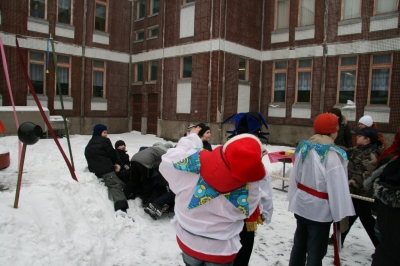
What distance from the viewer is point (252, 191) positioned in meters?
1.97

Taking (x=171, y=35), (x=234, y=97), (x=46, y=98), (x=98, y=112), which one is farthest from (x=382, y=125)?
(x=46, y=98)

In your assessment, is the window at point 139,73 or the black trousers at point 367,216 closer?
the black trousers at point 367,216

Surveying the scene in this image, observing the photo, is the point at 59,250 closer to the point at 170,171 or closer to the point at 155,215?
the point at 155,215

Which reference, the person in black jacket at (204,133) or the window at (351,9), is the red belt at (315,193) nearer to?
the person in black jacket at (204,133)

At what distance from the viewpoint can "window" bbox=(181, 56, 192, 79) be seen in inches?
587

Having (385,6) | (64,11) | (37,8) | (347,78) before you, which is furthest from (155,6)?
(385,6)

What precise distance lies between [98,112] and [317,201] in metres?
15.5

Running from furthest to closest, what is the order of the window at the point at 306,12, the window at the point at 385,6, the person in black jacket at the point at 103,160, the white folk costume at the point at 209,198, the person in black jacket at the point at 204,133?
1. the window at the point at 306,12
2. the window at the point at 385,6
3. the person in black jacket at the point at 103,160
4. the person in black jacket at the point at 204,133
5. the white folk costume at the point at 209,198

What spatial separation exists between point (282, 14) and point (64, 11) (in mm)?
10995

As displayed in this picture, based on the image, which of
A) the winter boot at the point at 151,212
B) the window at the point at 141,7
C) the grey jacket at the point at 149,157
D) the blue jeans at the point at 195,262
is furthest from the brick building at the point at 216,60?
the blue jeans at the point at 195,262

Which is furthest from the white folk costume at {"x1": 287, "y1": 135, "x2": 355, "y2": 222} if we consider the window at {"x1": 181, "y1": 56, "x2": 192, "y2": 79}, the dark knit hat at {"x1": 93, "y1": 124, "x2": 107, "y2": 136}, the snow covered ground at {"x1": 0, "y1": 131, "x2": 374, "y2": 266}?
the window at {"x1": 181, "y1": 56, "x2": 192, "y2": 79}

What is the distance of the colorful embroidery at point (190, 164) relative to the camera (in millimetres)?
1912

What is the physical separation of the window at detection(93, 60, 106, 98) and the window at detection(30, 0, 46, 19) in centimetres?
335

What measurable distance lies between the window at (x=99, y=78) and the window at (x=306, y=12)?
1073 cm
